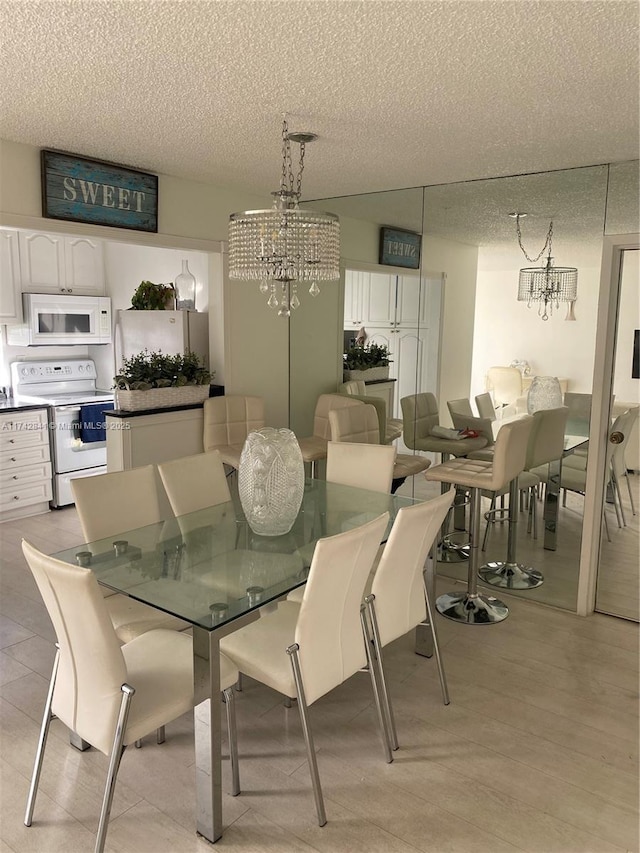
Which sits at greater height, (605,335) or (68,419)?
(605,335)

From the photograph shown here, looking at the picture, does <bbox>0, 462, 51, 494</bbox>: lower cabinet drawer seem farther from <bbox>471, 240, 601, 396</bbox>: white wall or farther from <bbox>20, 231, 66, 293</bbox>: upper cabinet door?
<bbox>471, 240, 601, 396</bbox>: white wall

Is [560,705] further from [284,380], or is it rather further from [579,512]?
[284,380]

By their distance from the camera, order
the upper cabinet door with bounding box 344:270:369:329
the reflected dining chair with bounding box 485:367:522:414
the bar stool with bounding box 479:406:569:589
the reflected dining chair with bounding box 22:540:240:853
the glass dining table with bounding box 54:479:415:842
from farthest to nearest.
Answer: the upper cabinet door with bounding box 344:270:369:329
the reflected dining chair with bounding box 485:367:522:414
the bar stool with bounding box 479:406:569:589
the glass dining table with bounding box 54:479:415:842
the reflected dining chair with bounding box 22:540:240:853

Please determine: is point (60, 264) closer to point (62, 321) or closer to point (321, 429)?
point (62, 321)

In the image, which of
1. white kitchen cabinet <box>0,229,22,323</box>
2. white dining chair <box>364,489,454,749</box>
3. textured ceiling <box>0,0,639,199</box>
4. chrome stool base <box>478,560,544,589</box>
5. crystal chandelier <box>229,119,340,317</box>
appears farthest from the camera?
white kitchen cabinet <box>0,229,22,323</box>

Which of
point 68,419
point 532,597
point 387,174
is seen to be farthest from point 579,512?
point 68,419

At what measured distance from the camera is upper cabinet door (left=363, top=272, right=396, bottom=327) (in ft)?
14.1

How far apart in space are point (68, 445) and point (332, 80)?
3.88 m

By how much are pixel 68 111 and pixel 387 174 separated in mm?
1783

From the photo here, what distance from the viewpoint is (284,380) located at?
4.98 m

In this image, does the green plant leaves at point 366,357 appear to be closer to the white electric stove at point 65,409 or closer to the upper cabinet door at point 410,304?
the upper cabinet door at point 410,304

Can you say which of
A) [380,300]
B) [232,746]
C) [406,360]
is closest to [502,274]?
[406,360]

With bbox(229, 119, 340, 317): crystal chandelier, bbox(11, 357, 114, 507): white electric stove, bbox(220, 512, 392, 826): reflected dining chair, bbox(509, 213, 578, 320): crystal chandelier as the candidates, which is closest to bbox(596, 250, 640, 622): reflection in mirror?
bbox(509, 213, 578, 320): crystal chandelier

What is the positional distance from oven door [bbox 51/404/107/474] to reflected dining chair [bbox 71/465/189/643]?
2608mm
